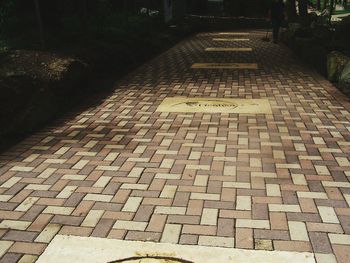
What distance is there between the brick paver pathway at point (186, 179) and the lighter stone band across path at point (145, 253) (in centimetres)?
9

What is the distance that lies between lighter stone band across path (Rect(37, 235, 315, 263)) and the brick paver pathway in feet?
0.29

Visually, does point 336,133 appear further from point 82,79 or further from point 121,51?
point 121,51

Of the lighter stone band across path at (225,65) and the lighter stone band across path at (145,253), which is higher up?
the lighter stone band across path at (145,253)

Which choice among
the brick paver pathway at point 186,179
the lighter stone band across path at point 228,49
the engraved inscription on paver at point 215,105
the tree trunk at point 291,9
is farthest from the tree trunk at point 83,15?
the tree trunk at point 291,9

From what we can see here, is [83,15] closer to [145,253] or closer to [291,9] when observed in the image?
[145,253]

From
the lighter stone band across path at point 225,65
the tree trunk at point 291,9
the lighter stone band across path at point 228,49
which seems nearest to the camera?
the lighter stone band across path at point 225,65

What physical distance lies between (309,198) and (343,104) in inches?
140

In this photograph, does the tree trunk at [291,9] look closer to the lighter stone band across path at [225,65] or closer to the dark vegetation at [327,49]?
the dark vegetation at [327,49]

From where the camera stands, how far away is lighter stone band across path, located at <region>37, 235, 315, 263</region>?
264cm

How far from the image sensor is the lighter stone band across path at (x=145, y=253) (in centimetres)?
264

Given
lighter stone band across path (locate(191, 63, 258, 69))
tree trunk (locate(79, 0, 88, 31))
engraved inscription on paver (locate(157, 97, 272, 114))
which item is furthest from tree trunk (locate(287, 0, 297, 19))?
engraved inscription on paver (locate(157, 97, 272, 114))

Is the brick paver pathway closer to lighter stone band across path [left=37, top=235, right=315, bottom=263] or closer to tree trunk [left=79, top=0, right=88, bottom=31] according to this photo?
lighter stone band across path [left=37, top=235, right=315, bottom=263]

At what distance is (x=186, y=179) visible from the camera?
3.86 m

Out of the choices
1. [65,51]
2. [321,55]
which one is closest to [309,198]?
[65,51]
